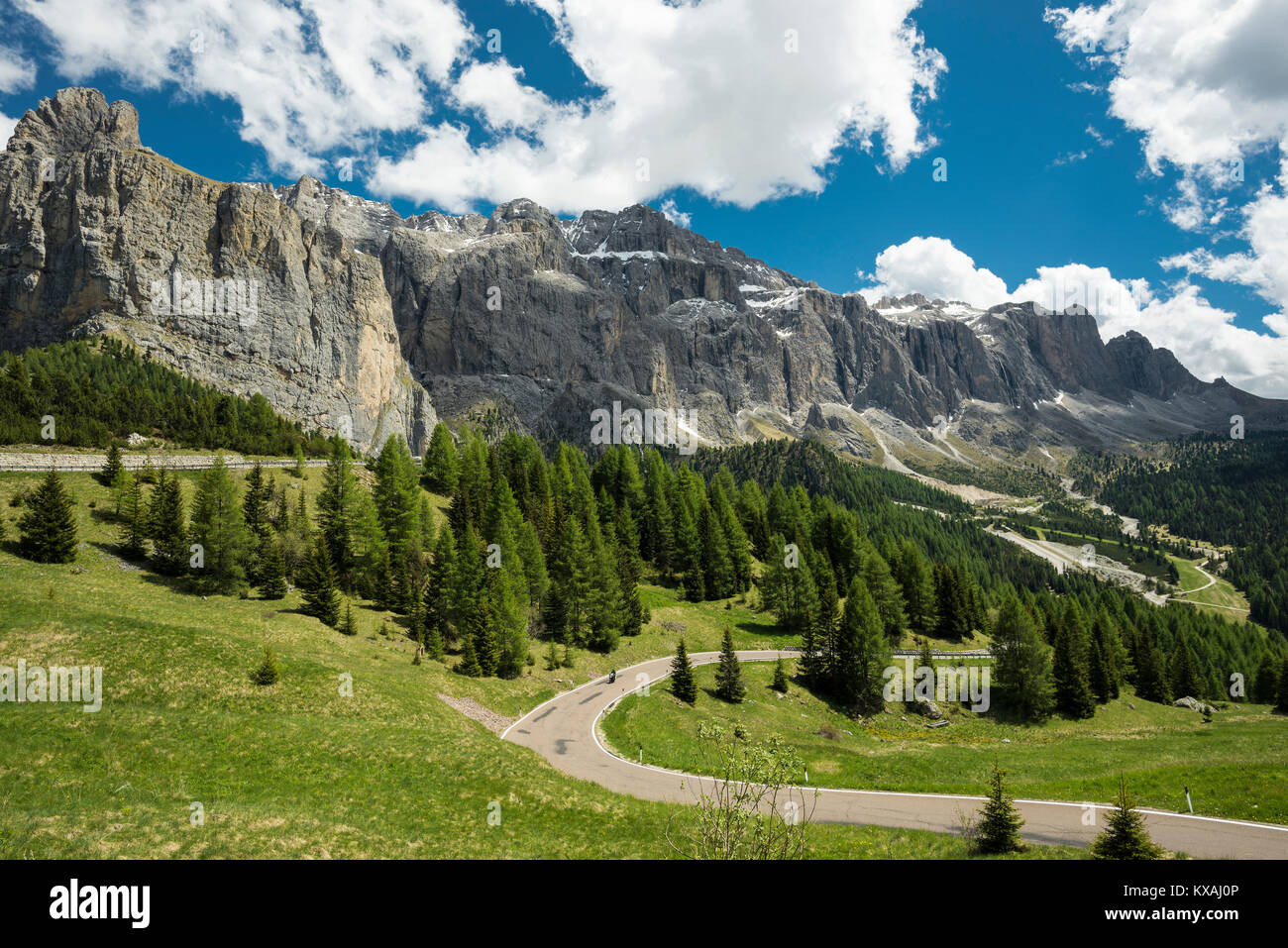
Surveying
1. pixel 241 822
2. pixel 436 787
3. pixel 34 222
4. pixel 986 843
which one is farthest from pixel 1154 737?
pixel 34 222

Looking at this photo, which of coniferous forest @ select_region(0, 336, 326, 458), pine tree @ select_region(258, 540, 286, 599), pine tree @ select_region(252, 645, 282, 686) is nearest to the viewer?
pine tree @ select_region(252, 645, 282, 686)

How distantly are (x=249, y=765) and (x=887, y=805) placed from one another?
84.8ft

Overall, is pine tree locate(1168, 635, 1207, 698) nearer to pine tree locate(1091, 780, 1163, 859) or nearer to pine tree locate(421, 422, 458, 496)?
pine tree locate(1091, 780, 1163, 859)

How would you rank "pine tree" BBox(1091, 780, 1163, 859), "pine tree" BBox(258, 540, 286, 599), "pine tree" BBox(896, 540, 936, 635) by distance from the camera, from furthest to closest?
"pine tree" BBox(896, 540, 936, 635)
"pine tree" BBox(258, 540, 286, 599)
"pine tree" BBox(1091, 780, 1163, 859)

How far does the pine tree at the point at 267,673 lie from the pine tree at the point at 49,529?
2523 cm

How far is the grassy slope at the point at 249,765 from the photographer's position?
1493cm

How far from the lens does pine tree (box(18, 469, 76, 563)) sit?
38469mm

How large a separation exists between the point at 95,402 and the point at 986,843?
109m

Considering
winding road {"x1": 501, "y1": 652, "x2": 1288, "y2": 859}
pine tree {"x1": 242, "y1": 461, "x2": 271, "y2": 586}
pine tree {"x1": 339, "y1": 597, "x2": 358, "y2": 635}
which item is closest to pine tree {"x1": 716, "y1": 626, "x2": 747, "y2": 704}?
winding road {"x1": 501, "y1": 652, "x2": 1288, "y2": 859}

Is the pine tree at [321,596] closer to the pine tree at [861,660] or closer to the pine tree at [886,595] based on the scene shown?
the pine tree at [861,660]

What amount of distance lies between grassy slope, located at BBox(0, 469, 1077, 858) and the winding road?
2.75 metres

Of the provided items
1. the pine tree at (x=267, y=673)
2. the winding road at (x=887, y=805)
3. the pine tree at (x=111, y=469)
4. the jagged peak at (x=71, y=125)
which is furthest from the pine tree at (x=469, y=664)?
the jagged peak at (x=71, y=125)
